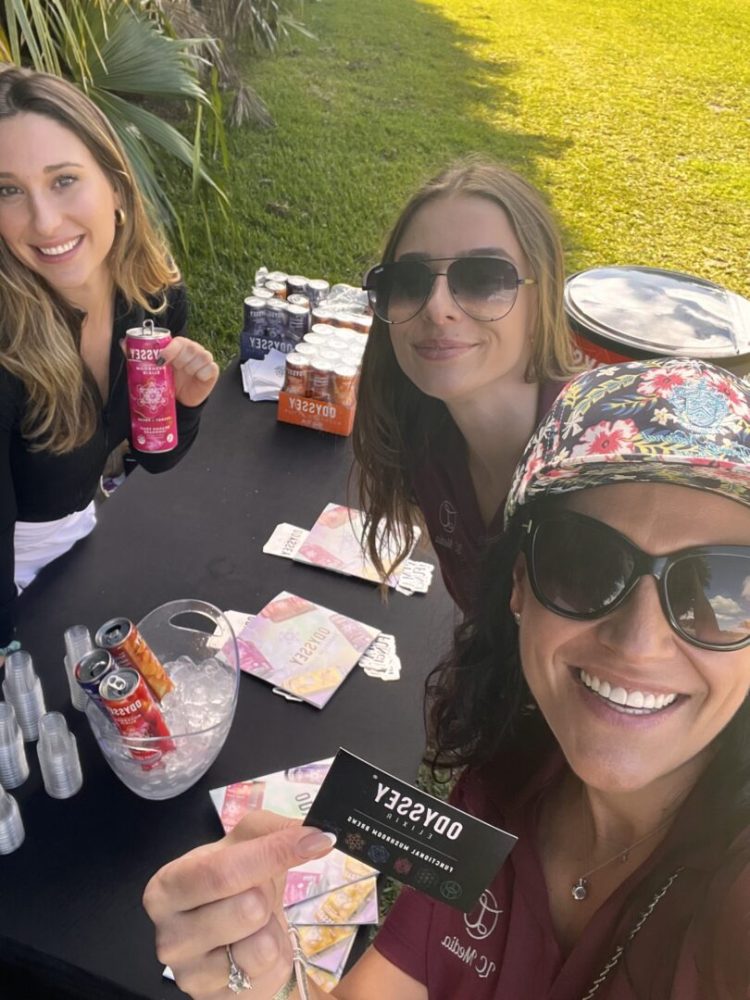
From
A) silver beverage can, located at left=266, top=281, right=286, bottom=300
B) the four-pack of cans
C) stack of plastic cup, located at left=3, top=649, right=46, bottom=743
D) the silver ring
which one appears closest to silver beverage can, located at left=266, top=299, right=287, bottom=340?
the four-pack of cans

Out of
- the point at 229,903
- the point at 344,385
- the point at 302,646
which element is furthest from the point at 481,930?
the point at 344,385

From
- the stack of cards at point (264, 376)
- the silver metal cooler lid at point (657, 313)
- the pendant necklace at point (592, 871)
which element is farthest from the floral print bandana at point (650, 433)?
the stack of cards at point (264, 376)

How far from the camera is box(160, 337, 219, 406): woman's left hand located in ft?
8.13

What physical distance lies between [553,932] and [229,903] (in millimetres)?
536

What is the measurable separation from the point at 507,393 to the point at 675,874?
4.40 ft

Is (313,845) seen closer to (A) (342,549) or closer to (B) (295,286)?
(A) (342,549)

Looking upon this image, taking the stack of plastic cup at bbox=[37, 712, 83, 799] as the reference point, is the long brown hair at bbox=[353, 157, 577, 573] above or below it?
above

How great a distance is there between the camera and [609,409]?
3.58 ft

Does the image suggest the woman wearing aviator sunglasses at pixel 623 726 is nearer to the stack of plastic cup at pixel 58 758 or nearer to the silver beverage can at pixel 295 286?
the stack of plastic cup at pixel 58 758

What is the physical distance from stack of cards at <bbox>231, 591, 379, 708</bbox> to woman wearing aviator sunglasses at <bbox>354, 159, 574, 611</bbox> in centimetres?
23

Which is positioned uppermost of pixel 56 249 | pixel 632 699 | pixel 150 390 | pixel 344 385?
pixel 56 249

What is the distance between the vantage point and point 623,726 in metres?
1.10

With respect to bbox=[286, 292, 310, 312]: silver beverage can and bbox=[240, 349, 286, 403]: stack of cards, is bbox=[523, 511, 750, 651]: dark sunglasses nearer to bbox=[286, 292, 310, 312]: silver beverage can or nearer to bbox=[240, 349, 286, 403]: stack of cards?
bbox=[240, 349, 286, 403]: stack of cards

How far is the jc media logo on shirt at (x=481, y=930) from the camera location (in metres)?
1.28
